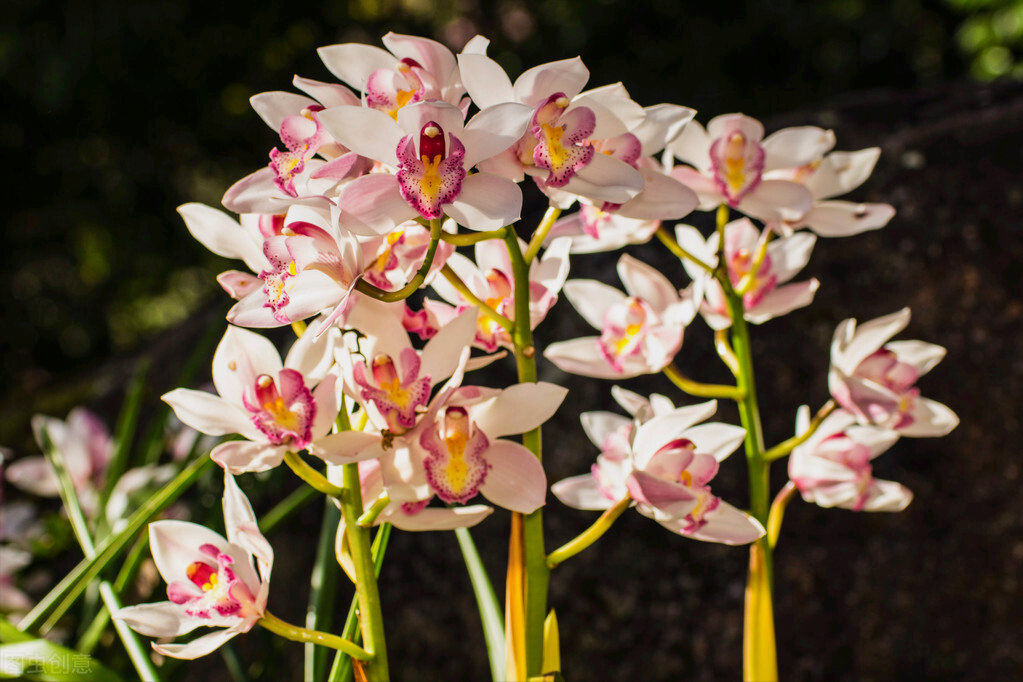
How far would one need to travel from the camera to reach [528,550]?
1.31 feet

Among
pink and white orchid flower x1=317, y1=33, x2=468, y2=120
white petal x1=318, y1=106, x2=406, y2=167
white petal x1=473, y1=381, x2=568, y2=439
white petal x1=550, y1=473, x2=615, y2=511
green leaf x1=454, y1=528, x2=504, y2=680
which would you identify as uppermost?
pink and white orchid flower x1=317, y1=33, x2=468, y2=120

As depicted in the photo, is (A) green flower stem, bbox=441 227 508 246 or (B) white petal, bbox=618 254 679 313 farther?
(B) white petal, bbox=618 254 679 313

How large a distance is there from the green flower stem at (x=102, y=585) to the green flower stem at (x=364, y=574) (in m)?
0.15

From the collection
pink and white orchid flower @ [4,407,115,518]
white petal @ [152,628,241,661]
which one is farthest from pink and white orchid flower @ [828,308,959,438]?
pink and white orchid flower @ [4,407,115,518]

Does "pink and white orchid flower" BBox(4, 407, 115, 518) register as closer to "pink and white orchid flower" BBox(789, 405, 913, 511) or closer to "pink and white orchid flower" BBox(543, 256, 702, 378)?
"pink and white orchid flower" BBox(543, 256, 702, 378)

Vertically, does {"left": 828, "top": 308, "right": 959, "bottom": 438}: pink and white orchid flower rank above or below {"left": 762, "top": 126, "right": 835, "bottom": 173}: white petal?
below

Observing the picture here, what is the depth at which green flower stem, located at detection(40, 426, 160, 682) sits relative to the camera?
44cm

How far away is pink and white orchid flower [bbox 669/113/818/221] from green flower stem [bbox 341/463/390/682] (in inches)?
10.5

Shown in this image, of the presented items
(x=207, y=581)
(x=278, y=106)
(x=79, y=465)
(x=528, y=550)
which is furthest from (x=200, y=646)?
(x=79, y=465)

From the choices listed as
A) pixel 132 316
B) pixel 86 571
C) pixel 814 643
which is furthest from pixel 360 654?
pixel 132 316

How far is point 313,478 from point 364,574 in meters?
0.06

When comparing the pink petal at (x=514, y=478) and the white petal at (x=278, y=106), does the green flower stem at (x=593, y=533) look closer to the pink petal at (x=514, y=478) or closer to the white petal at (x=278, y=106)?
the pink petal at (x=514, y=478)

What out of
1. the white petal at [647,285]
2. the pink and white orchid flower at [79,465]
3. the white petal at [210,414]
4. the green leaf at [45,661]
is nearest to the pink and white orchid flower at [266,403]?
the white petal at [210,414]

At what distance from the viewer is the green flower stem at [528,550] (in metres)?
0.38
